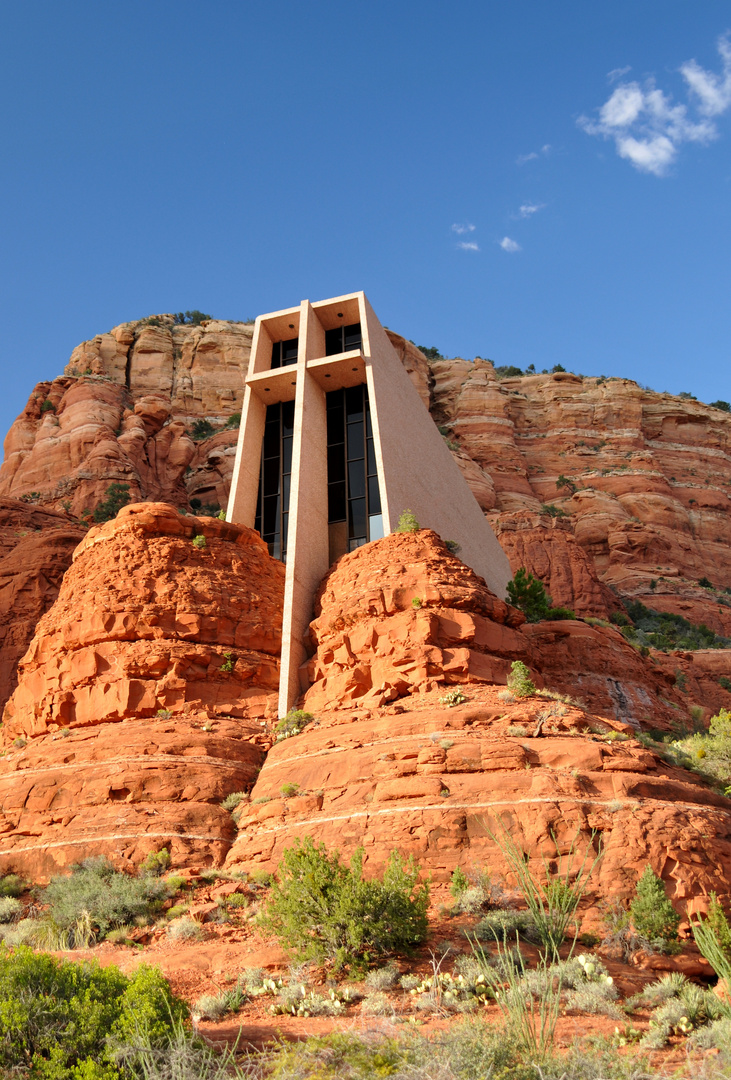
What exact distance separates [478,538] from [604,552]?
19.8 metres

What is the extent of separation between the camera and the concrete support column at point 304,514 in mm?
20000

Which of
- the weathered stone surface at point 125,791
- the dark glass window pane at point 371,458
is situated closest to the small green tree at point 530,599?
the dark glass window pane at point 371,458

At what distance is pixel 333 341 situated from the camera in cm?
2936

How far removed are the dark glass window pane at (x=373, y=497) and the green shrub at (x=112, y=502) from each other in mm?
16228

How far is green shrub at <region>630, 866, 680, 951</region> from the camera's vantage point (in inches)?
446

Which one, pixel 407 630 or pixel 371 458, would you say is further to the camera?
pixel 371 458

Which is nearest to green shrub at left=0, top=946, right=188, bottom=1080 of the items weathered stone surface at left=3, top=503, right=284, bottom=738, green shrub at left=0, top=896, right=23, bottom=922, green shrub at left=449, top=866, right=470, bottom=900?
green shrub at left=449, top=866, right=470, bottom=900

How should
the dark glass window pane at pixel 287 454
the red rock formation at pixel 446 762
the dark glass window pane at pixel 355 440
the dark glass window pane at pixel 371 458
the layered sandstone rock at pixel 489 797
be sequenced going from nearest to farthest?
the layered sandstone rock at pixel 489 797
the red rock formation at pixel 446 762
the dark glass window pane at pixel 371 458
the dark glass window pane at pixel 355 440
the dark glass window pane at pixel 287 454

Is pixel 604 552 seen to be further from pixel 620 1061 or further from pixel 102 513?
pixel 620 1061

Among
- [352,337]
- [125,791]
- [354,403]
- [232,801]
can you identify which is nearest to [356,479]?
[354,403]

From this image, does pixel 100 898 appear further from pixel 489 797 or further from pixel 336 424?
pixel 336 424

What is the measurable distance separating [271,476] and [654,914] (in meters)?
19.5

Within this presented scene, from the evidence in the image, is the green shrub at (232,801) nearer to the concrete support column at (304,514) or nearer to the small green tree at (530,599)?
the concrete support column at (304,514)

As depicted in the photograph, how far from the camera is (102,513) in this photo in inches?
1521
